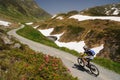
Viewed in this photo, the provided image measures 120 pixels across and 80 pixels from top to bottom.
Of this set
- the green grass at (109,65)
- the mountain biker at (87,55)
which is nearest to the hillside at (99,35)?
the green grass at (109,65)

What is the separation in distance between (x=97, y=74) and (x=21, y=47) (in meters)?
7.49

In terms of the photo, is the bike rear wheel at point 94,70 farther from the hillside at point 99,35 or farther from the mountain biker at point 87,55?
the hillside at point 99,35

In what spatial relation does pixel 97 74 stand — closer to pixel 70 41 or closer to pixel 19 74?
pixel 19 74

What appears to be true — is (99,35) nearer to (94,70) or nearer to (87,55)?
(87,55)

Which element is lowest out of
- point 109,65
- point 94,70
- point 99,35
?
point 94,70

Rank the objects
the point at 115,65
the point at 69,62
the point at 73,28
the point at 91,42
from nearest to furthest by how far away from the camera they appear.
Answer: the point at 69,62
the point at 115,65
the point at 91,42
the point at 73,28

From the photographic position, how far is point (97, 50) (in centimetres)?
4553

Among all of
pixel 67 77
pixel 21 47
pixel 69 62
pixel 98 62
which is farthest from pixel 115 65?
pixel 67 77

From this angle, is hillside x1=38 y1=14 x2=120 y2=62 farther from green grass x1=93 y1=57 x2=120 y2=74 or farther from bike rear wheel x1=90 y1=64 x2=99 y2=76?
bike rear wheel x1=90 y1=64 x2=99 y2=76

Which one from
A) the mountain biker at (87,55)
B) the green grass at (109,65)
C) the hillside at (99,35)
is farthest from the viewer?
the hillside at (99,35)

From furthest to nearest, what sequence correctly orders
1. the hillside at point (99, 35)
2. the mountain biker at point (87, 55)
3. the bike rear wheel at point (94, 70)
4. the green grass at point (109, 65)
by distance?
the hillside at point (99, 35), the green grass at point (109, 65), the mountain biker at point (87, 55), the bike rear wheel at point (94, 70)

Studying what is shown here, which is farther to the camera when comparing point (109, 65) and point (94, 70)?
point (109, 65)

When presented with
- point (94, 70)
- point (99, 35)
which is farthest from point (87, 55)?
point (99, 35)

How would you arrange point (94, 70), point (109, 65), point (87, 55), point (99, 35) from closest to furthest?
point (94, 70) → point (87, 55) → point (109, 65) → point (99, 35)
